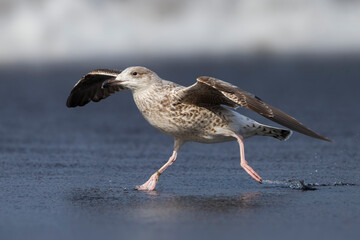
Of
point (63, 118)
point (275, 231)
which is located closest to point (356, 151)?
point (275, 231)

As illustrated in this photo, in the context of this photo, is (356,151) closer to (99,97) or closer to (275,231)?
(99,97)

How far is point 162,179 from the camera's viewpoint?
925 centimetres

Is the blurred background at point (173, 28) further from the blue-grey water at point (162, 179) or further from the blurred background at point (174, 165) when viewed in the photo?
the blue-grey water at point (162, 179)

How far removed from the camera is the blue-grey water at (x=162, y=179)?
22.3 ft

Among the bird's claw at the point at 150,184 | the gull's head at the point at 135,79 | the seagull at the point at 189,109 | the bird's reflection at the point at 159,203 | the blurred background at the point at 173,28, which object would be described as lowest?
the bird's reflection at the point at 159,203

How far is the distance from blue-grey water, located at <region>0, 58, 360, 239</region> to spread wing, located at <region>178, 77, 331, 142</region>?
69 centimetres

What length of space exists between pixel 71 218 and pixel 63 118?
8482 millimetres

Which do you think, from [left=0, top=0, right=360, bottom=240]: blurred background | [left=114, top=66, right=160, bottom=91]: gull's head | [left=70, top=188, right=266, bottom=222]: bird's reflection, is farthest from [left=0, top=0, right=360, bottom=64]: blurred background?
[left=70, top=188, right=266, bottom=222]: bird's reflection

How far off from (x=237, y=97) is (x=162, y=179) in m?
1.47

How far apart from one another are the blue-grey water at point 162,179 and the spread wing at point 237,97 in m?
0.69

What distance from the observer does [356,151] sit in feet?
35.9

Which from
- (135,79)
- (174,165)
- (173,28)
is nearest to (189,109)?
(135,79)

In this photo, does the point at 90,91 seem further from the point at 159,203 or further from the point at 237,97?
the point at 159,203

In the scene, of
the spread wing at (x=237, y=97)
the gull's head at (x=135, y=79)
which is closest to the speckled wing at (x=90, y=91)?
the gull's head at (x=135, y=79)
